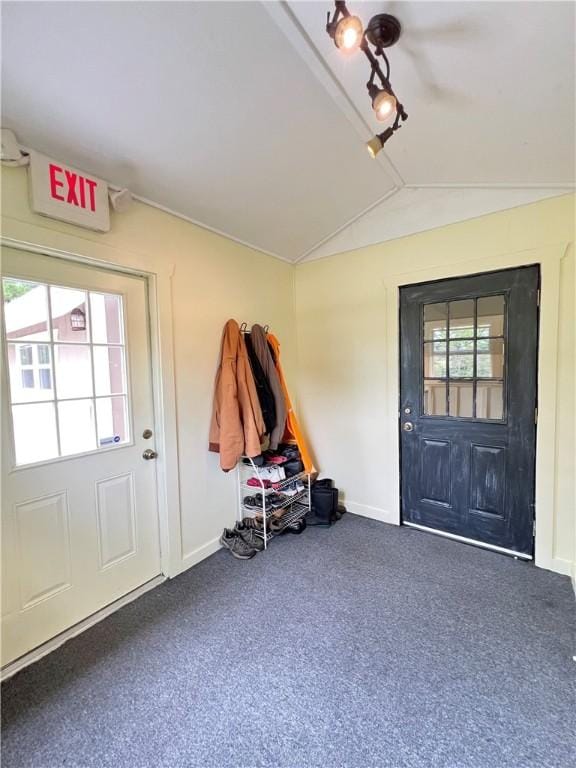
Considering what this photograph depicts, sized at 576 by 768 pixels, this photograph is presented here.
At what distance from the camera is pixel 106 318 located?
6.27 feet

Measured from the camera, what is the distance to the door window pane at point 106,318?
6.08ft

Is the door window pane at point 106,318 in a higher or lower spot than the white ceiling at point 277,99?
lower

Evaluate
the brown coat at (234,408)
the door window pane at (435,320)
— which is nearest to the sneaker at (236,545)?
the brown coat at (234,408)

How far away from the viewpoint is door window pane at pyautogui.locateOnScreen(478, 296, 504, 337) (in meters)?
2.27

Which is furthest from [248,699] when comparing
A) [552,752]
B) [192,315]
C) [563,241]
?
[563,241]

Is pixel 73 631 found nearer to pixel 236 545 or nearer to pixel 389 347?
pixel 236 545

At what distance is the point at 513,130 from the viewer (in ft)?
5.37

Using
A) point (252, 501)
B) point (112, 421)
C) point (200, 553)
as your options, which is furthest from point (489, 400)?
point (112, 421)

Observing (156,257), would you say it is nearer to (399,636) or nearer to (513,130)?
(513,130)

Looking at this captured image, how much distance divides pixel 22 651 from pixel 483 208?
3671mm

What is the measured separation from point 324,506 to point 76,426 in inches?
77.5

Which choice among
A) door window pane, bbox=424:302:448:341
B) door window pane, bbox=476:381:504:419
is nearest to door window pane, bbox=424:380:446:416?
door window pane, bbox=476:381:504:419

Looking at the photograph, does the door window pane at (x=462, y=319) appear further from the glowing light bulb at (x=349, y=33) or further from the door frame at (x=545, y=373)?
the glowing light bulb at (x=349, y=33)

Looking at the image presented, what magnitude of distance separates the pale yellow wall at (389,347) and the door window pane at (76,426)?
6.29ft
